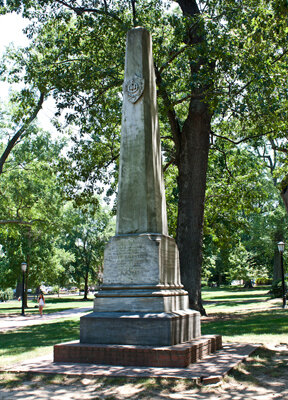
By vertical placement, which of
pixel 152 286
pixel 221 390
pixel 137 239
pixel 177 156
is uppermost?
pixel 177 156

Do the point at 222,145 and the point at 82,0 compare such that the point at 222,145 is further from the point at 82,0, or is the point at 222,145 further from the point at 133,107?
the point at 133,107

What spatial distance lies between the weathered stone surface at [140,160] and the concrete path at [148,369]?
8.72ft

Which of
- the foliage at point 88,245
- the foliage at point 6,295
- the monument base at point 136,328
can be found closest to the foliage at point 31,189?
the foliage at point 88,245

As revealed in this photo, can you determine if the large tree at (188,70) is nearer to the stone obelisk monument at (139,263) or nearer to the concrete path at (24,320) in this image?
the stone obelisk monument at (139,263)

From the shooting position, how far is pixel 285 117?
15.5 metres

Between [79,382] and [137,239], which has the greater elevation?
[137,239]

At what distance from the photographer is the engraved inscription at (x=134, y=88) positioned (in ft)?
30.5

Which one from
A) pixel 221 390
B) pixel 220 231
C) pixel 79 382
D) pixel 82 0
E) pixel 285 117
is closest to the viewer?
pixel 221 390

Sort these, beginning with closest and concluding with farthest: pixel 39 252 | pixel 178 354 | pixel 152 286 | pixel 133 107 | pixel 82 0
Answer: pixel 178 354 → pixel 152 286 → pixel 133 107 → pixel 82 0 → pixel 39 252

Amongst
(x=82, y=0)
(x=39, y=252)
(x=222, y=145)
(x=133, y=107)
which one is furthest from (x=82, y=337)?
(x=39, y=252)

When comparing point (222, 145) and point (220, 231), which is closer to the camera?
point (222, 145)

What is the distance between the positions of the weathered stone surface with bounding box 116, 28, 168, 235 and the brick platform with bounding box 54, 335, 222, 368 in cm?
232

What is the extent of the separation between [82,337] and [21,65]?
15022mm

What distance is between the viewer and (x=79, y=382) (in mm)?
6344
